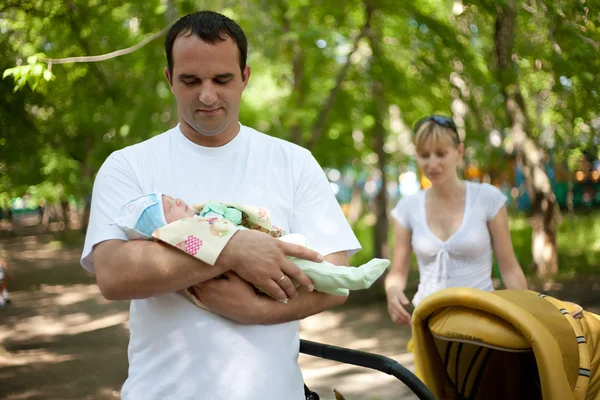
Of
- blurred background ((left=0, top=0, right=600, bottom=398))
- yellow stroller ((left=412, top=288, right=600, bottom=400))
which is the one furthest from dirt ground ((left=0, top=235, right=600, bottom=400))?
yellow stroller ((left=412, top=288, right=600, bottom=400))

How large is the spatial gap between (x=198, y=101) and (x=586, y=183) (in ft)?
93.8

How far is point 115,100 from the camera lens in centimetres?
1276

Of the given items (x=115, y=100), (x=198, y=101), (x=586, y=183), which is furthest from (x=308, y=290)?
(x=586, y=183)

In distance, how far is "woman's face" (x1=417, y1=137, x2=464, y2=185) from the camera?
378cm

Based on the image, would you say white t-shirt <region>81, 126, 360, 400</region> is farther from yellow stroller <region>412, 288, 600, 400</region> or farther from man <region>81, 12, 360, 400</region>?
yellow stroller <region>412, 288, 600, 400</region>

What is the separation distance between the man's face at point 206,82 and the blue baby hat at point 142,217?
0.28 metres

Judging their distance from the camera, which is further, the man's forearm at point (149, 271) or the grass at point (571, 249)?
the grass at point (571, 249)

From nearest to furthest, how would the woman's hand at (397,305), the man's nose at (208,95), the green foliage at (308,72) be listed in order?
the man's nose at (208,95)
the woman's hand at (397,305)
the green foliage at (308,72)

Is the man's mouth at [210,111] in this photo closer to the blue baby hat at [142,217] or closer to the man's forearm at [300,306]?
the blue baby hat at [142,217]

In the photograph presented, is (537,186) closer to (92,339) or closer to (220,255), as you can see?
(92,339)

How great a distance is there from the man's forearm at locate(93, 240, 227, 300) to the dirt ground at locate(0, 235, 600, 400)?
426 centimetres

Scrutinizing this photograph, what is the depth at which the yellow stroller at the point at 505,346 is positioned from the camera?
2770 millimetres

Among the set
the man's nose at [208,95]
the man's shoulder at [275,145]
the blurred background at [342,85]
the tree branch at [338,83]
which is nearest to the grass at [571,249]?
the blurred background at [342,85]

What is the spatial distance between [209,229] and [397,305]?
2022 mm
